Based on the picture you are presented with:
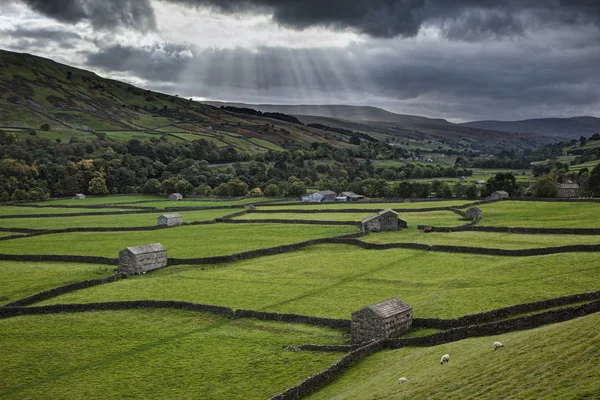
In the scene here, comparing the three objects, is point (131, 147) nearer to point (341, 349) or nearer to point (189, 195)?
point (189, 195)

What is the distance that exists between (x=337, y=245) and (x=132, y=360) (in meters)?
33.1

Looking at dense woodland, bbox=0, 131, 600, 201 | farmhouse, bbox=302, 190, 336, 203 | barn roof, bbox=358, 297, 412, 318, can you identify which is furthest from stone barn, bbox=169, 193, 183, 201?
barn roof, bbox=358, 297, 412, 318

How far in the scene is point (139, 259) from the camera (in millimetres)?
53250

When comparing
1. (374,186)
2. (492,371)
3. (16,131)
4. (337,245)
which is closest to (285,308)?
(492,371)

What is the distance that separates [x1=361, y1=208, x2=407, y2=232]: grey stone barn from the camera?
67.1 m

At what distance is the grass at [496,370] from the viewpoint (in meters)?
17.8

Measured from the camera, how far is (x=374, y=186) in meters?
121

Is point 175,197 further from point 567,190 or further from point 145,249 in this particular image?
point 567,190

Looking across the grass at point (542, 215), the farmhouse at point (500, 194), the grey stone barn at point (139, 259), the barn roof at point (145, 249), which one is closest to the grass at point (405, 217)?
the grass at point (542, 215)

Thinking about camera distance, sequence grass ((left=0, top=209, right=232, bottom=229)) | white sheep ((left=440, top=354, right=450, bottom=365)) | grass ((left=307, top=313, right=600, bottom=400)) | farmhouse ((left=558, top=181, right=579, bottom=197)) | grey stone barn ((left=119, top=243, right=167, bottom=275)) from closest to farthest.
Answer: grass ((left=307, top=313, right=600, bottom=400))
white sheep ((left=440, top=354, right=450, bottom=365))
grey stone barn ((left=119, top=243, right=167, bottom=275))
grass ((left=0, top=209, right=232, bottom=229))
farmhouse ((left=558, top=181, right=579, bottom=197))

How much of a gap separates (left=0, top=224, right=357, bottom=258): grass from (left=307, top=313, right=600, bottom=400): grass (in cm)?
3487

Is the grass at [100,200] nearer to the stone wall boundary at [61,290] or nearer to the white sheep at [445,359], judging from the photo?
the stone wall boundary at [61,290]

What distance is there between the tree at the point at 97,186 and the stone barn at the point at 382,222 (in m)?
84.3

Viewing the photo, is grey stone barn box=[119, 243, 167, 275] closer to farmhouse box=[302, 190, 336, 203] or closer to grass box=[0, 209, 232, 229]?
grass box=[0, 209, 232, 229]
